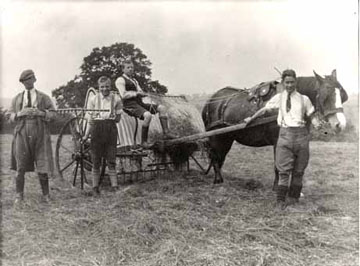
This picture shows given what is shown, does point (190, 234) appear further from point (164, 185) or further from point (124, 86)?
point (124, 86)

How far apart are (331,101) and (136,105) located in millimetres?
3220

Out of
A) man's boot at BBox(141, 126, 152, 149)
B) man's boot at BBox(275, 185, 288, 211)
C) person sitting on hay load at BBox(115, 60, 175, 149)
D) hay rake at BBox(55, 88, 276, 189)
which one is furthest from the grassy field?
person sitting on hay load at BBox(115, 60, 175, 149)

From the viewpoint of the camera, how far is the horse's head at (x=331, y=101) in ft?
16.5

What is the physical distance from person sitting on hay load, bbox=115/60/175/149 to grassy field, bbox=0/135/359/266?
2.98ft

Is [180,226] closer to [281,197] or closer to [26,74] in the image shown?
[281,197]

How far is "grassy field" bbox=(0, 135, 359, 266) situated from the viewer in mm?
3566

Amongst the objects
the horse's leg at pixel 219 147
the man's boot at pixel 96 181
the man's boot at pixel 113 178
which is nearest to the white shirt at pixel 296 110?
the horse's leg at pixel 219 147

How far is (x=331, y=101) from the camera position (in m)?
5.11

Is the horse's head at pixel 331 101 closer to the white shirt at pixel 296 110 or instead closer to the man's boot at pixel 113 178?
the white shirt at pixel 296 110

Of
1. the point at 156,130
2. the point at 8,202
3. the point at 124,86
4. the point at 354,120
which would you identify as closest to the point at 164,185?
the point at 156,130

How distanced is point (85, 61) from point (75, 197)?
324 cm

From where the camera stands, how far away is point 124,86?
264 inches

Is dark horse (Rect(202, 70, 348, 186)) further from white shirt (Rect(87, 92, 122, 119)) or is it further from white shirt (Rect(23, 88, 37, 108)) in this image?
white shirt (Rect(23, 88, 37, 108))

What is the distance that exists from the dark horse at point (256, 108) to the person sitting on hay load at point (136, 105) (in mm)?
1003
